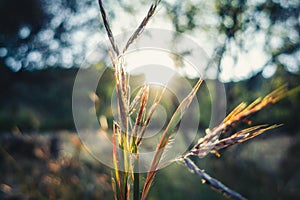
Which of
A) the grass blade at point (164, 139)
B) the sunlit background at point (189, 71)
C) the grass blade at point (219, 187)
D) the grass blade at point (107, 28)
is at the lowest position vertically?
the grass blade at point (219, 187)

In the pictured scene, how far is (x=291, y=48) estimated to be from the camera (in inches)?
136

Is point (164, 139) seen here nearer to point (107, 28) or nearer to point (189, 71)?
point (107, 28)

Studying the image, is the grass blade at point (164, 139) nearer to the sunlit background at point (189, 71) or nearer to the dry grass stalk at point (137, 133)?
the dry grass stalk at point (137, 133)

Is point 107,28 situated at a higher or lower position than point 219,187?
Answer: higher

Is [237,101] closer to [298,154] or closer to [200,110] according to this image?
[200,110]

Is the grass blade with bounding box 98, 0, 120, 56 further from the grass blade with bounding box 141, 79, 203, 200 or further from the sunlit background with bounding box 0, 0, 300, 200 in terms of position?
the sunlit background with bounding box 0, 0, 300, 200

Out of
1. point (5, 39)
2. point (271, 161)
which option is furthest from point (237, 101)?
point (5, 39)

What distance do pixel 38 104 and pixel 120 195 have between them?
698 centimetres

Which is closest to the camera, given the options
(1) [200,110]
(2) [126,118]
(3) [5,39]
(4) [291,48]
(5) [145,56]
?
(2) [126,118]

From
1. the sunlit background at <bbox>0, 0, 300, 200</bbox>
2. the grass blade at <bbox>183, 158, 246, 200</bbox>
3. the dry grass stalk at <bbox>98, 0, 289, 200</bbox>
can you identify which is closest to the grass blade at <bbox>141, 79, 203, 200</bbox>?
the dry grass stalk at <bbox>98, 0, 289, 200</bbox>

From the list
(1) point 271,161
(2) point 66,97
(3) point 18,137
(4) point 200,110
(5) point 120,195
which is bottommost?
(5) point 120,195

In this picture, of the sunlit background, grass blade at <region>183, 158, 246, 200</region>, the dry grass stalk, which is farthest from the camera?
the sunlit background

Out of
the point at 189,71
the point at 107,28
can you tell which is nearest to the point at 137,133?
the point at 107,28

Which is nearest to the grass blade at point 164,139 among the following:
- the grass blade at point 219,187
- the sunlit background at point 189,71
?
the grass blade at point 219,187
